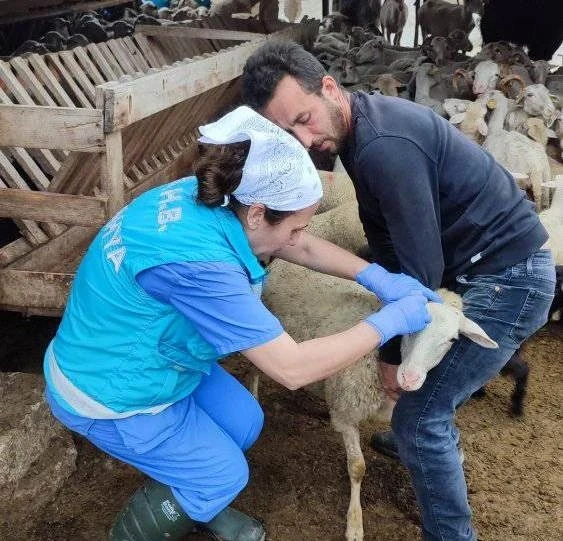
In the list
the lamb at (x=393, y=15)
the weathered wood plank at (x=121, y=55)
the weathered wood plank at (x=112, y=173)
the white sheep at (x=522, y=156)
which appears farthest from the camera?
the lamb at (x=393, y=15)

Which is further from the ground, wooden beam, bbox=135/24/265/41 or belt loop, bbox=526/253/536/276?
belt loop, bbox=526/253/536/276

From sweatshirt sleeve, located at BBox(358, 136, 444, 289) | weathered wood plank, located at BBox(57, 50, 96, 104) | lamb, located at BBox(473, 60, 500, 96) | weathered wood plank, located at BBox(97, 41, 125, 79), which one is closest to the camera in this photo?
sweatshirt sleeve, located at BBox(358, 136, 444, 289)

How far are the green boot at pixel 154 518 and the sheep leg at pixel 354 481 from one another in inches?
27.8

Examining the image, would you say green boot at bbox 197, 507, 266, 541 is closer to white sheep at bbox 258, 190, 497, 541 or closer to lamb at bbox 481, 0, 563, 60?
white sheep at bbox 258, 190, 497, 541

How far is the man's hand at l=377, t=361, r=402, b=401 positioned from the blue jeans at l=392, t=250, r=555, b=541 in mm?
172

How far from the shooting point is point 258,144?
1.80m

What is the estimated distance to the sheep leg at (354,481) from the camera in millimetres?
2643

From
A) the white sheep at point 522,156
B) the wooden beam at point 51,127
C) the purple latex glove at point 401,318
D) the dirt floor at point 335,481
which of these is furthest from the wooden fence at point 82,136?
the white sheep at point 522,156

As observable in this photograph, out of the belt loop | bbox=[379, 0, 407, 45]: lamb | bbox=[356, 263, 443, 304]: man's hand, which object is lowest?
bbox=[379, 0, 407, 45]: lamb

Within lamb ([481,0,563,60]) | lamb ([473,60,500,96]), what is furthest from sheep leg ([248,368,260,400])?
lamb ([481,0,563,60])

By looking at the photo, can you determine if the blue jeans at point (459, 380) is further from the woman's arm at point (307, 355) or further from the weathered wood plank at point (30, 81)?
the weathered wood plank at point (30, 81)

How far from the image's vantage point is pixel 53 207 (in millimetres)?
2691

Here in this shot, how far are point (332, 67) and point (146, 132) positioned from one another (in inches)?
174

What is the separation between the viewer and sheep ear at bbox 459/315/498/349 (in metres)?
2.15
